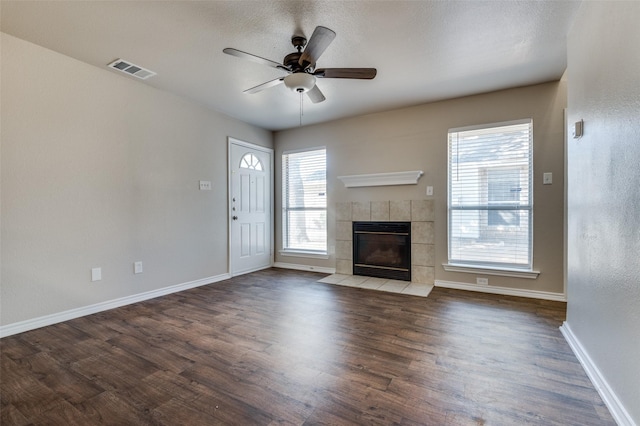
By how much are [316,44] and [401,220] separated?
283 centimetres

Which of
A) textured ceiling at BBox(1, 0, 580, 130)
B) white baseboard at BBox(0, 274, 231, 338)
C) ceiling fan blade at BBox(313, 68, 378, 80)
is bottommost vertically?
white baseboard at BBox(0, 274, 231, 338)

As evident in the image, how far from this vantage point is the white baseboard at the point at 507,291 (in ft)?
11.0

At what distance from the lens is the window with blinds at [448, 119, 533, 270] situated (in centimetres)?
352

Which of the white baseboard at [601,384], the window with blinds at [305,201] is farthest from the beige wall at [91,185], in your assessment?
the white baseboard at [601,384]

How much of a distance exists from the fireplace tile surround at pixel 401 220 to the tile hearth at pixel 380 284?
0.58 ft

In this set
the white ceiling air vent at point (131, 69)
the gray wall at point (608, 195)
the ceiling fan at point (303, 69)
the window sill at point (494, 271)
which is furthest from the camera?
the window sill at point (494, 271)

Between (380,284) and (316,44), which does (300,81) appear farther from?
(380,284)

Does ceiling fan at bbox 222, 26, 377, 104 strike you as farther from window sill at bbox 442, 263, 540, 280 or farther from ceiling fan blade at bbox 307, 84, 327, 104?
window sill at bbox 442, 263, 540, 280

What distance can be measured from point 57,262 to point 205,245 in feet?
5.49

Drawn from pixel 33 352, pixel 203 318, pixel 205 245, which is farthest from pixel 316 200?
pixel 33 352

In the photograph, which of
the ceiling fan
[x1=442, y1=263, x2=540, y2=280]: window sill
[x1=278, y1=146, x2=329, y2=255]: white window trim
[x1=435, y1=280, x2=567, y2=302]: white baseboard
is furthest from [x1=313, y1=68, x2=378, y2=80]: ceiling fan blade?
[x1=435, y1=280, x2=567, y2=302]: white baseboard

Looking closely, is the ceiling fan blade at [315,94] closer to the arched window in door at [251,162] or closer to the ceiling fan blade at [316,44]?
the ceiling fan blade at [316,44]

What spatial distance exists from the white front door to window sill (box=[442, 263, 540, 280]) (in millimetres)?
3005

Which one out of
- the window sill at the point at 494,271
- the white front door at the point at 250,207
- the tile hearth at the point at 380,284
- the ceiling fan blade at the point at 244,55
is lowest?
the tile hearth at the point at 380,284
